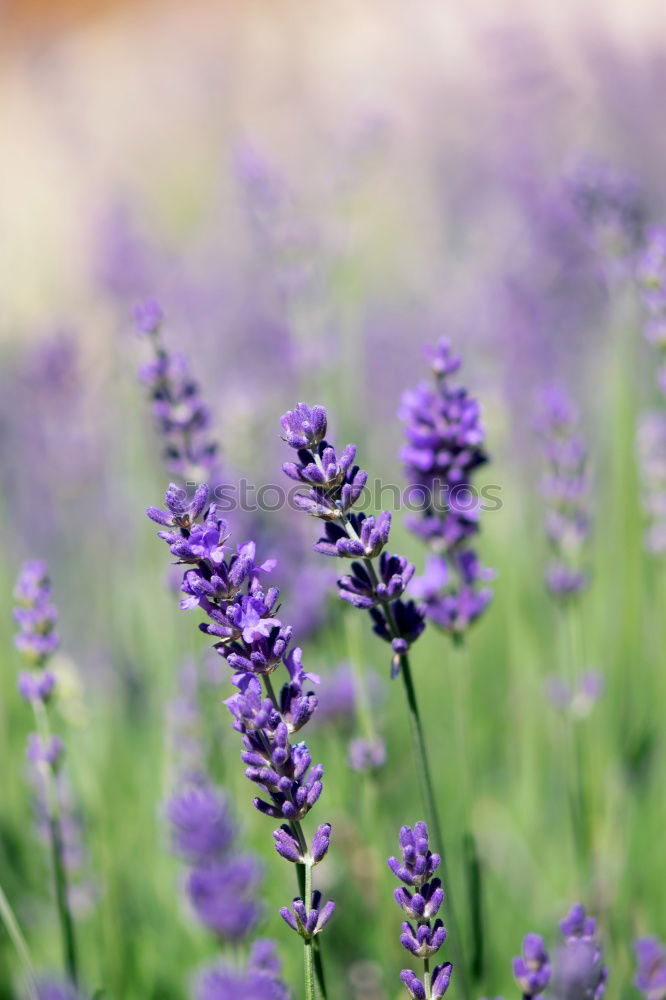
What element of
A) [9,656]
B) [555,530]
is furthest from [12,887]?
[555,530]

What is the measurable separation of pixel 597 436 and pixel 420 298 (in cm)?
315

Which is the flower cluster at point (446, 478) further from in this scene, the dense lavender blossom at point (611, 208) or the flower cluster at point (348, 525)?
the dense lavender blossom at point (611, 208)

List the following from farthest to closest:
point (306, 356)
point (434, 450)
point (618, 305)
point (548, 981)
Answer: point (306, 356), point (618, 305), point (434, 450), point (548, 981)

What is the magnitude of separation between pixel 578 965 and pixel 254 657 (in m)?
0.53

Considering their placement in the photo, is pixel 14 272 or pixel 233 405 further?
pixel 14 272

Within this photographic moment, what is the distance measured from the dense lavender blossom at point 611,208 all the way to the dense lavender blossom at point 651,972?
6.50 ft

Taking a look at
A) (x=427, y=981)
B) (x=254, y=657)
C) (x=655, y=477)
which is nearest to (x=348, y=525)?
(x=254, y=657)

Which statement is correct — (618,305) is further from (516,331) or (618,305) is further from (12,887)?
(12,887)

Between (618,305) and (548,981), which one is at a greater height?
(618,305)

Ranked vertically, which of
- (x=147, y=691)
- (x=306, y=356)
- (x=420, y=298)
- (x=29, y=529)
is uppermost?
(x=420, y=298)

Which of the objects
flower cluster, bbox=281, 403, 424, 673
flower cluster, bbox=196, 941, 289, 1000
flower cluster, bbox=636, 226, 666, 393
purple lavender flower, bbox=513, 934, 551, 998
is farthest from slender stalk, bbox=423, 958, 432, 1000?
flower cluster, bbox=636, 226, 666, 393

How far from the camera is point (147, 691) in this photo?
3945 millimetres

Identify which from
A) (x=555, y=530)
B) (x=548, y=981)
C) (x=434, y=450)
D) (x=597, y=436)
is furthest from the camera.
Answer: (x=597, y=436)

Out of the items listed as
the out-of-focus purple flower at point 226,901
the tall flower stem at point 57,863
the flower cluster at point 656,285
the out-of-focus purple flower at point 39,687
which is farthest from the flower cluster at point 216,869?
the flower cluster at point 656,285
